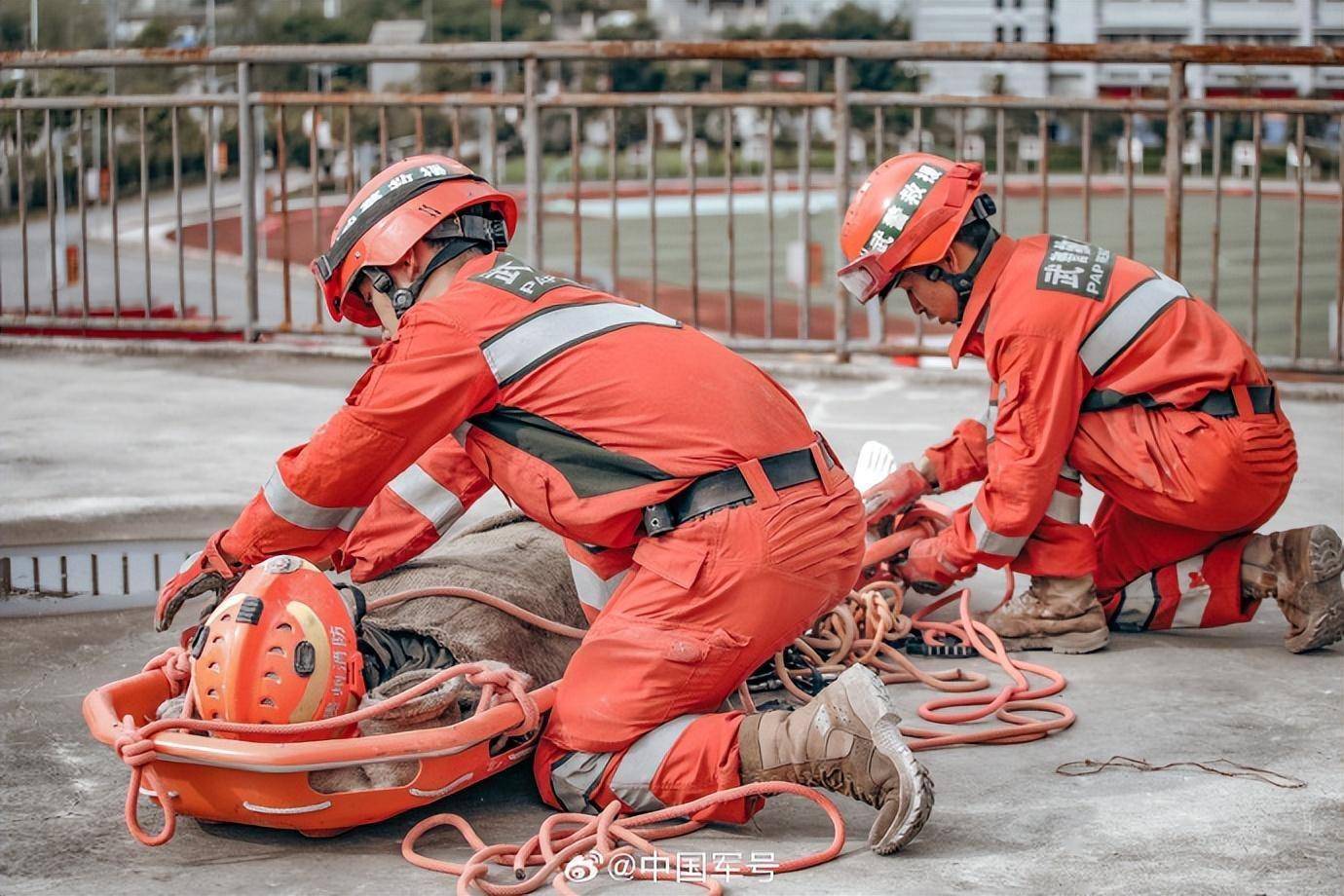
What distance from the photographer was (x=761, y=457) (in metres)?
3.82

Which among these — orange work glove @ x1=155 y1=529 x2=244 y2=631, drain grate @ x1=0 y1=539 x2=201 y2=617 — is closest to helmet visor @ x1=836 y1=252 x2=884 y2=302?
orange work glove @ x1=155 y1=529 x2=244 y2=631

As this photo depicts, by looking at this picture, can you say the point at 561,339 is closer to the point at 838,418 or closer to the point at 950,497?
the point at 950,497

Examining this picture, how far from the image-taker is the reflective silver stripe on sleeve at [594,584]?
13.1ft

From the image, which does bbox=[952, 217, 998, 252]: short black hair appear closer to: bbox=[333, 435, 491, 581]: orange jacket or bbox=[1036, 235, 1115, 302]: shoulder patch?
bbox=[1036, 235, 1115, 302]: shoulder patch

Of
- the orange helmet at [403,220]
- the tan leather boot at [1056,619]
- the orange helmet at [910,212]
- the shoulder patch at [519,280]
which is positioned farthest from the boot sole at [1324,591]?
the orange helmet at [403,220]

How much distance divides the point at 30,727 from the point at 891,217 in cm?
263

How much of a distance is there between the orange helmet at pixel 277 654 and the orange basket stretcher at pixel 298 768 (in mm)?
74

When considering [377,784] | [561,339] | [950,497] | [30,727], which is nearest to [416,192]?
[561,339]

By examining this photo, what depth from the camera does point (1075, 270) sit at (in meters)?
4.95

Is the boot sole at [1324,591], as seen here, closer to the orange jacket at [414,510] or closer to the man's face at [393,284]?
the orange jacket at [414,510]

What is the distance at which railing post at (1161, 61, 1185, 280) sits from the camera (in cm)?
855

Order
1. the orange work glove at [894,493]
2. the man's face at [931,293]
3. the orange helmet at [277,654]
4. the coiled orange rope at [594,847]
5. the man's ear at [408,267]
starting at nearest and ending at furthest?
the coiled orange rope at [594,847] → the orange helmet at [277,654] → the man's ear at [408,267] → the man's face at [931,293] → the orange work glove at [894,493]

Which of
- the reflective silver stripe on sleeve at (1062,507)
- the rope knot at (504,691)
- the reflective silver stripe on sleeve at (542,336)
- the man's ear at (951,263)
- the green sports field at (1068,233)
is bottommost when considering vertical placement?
the green sports field at (1068,233)

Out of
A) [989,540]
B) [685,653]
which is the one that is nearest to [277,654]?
[685,653]
